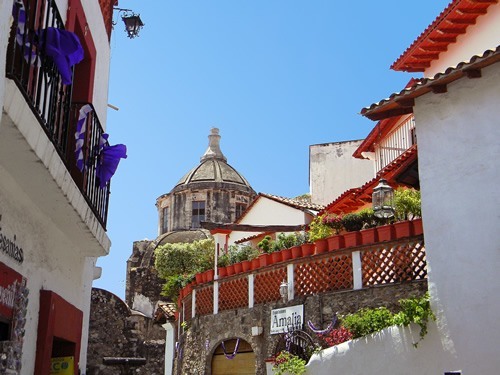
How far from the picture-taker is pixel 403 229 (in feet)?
39.9

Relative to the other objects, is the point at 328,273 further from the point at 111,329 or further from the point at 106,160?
the point at 111,329

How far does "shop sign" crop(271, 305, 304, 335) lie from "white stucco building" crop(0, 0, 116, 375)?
5094mm

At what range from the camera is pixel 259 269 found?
49.2 feet

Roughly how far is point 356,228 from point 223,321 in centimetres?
373

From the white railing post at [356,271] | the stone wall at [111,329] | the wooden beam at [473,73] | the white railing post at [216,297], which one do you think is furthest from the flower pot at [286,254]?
the stone wall at [111,329]

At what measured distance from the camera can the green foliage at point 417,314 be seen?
10.4 metres

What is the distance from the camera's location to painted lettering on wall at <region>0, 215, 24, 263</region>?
5.90 metres

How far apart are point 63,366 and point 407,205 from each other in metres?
7.44

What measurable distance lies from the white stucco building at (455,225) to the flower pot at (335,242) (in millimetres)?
2166

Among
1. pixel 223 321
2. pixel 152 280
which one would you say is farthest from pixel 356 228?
Answer: pixel 152 280

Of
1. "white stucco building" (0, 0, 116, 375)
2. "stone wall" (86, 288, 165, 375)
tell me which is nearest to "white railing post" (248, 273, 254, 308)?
"white stucco building" (0, 0, 116, 375)

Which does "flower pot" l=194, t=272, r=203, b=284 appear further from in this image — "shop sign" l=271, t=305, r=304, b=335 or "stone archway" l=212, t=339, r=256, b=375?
"shop sign" l=271, t=305, r=304, b=335

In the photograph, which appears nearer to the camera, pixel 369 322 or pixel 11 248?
pixel 11 248

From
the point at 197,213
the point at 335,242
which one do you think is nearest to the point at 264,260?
the point at 335,242
